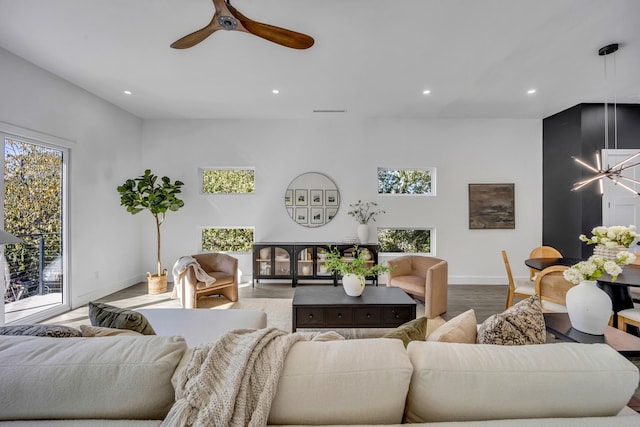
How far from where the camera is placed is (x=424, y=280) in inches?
146

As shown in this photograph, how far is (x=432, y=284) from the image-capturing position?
3297mm

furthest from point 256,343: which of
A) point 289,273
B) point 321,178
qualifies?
point 321,178

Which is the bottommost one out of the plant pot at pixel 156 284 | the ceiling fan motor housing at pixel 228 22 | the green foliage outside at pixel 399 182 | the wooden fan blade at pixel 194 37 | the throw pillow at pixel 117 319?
the plant pot at pixel 156 284

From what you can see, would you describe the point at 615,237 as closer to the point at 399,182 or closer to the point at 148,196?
the point at 399,182

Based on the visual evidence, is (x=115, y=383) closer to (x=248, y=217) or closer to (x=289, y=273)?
(x=289, y=273)

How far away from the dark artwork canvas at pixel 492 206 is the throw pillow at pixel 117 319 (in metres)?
5.03

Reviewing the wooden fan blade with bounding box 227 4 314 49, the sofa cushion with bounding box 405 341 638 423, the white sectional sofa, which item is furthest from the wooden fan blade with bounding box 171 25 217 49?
the sofa cushion with bounding box 405 341 638 423

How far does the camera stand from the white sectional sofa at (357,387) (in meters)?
0.84

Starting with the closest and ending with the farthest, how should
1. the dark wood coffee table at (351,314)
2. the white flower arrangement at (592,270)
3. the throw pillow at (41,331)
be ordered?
the throw pillow at (41,331)
the white flower arrangement at (592,270)
the dark wood coffee table at (351,314)

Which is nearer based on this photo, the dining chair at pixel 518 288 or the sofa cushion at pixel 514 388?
the sofa cushion at pixel 514 388

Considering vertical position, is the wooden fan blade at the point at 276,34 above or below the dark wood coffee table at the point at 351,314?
above

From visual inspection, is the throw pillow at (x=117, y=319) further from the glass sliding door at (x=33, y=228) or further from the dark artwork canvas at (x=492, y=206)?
the dark artwork canvas at (x=492, y=206)

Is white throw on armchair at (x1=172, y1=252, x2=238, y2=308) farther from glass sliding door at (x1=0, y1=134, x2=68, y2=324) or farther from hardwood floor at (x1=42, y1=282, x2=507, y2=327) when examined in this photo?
glass sliding door at (x1=0, y1=134, x2=68, y2=324)

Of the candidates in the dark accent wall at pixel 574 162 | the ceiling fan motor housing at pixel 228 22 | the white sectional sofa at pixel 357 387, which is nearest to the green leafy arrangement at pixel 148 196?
the ceiling fan motor housing at pixel 228 22
